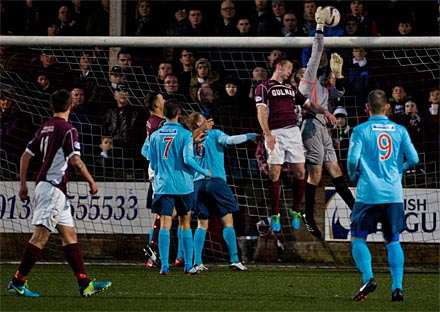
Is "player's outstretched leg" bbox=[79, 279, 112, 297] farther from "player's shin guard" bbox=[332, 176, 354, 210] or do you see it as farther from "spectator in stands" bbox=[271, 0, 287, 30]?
"spectator in stands" bbox=[271, 0, 287, 30]

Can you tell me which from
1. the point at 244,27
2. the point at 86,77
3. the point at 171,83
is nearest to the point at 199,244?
the point at 171,83

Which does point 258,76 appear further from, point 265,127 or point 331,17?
point 331,17

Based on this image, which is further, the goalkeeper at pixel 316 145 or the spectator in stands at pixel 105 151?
the spectator in stands at pixel 105 151

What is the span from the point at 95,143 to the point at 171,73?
173 cm

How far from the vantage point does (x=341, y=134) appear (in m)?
15.3

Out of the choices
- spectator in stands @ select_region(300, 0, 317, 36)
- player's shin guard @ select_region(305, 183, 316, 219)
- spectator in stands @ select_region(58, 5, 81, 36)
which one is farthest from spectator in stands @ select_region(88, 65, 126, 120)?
player's shin guard @ select_region(305, 183, 316, 219)

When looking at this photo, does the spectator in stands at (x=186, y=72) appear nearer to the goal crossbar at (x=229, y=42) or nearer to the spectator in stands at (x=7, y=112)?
the goal crossbar at (x=229, y=42)

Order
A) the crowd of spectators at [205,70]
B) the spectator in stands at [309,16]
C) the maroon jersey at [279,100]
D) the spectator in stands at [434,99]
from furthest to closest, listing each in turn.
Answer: the spectator in stands at [309,16] → the crowd of spectators at [205,70] → the spectator in stands at [434,99] → the maroon jersey at [279,100]

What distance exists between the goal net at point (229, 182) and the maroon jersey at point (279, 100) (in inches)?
74.5

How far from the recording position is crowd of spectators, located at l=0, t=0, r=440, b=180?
49.9 feet

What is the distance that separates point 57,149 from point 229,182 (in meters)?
6.34

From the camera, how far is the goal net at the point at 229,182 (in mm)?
14844

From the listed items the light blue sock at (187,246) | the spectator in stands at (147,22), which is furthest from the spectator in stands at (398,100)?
the spectator in stands at (147,22)

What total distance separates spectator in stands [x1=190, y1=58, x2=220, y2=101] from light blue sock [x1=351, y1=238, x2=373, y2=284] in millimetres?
6103
